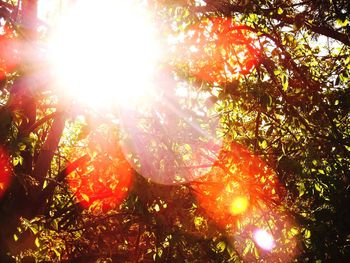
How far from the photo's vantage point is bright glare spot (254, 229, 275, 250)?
5727mm

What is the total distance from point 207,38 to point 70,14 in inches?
109

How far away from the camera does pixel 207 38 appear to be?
521 centimetres

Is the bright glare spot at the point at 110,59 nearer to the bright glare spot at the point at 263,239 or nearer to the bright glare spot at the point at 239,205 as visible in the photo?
the bright glare spot at the point at 239,205

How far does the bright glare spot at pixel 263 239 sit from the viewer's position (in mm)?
5727

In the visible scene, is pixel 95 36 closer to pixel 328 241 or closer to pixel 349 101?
pixel 349 101

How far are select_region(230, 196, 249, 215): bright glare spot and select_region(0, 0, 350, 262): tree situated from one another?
3cm

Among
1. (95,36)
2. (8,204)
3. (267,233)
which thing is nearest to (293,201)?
(267,233)

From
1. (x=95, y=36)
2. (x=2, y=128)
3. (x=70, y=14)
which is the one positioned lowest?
(x=2, y=128)

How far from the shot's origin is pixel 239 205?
4.94m

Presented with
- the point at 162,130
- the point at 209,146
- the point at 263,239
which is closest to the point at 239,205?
the point at 209,146

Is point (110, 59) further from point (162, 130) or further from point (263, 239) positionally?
point (263, 239)

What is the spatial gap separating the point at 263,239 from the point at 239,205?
145cm

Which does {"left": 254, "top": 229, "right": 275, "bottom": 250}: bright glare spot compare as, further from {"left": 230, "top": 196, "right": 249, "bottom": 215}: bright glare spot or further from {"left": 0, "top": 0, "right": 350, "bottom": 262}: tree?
{"left": 230, "top": 196, "right": 249, "bottom": 215}: bright glare spot

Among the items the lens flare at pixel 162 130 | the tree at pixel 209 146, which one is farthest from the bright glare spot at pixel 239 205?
the lens flare at pixel 162 130
